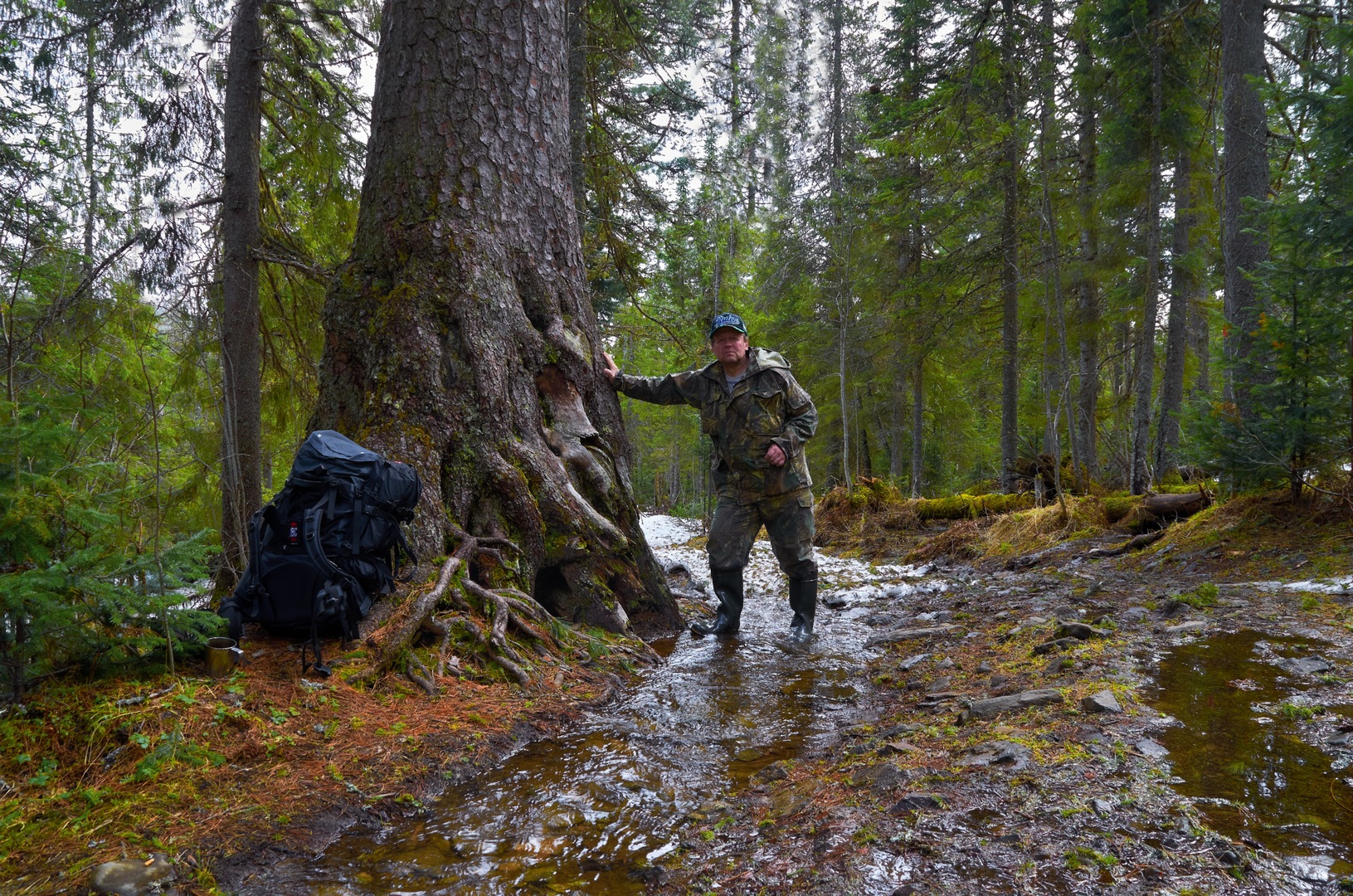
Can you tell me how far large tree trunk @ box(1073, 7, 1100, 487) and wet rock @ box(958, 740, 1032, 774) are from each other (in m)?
10.9

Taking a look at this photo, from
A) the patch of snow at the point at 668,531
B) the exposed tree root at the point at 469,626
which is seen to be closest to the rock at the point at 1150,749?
the exposed tree root at the point at 469,626

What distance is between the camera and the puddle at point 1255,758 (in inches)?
67.3

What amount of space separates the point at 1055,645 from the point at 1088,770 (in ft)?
6.02

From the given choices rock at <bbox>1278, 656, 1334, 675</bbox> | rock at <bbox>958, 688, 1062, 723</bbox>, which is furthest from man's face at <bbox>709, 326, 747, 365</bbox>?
rock at <bbox>1278, 656, 1334, 675</bbox>

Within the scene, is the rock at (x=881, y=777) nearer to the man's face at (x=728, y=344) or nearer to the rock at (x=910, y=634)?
the rock at (x=910, y=634)

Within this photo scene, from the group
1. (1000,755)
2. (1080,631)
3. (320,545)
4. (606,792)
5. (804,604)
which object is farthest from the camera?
(804,604)

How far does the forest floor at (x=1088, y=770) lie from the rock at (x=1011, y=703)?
0.01 meters

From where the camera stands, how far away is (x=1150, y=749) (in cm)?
227

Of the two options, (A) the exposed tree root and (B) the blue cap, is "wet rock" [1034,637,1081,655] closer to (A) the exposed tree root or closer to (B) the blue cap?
(A) the exposed tree root

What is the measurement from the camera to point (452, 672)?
3521mm

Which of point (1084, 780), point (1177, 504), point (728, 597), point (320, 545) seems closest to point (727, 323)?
point (728, 597)

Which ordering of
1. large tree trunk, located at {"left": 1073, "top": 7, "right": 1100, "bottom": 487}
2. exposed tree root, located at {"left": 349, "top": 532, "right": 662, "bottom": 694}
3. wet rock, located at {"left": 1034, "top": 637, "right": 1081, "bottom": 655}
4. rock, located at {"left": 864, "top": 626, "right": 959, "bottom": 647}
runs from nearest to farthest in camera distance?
exposed tree root, located at {"left": 349, "top": 532, "right": 662, "bottom": 694}
wet rock, located at {"left": 1034, "top": 637, "right": 1081, "bottom": 655}
rock, located at {"left": 864, "top": 626, "right": 959, "bottom": 647}
large tree trunk, located at {"left": 1073, "top": 7, "right": 1100, "bottom": 487}

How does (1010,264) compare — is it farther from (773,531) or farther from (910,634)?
(910,634)

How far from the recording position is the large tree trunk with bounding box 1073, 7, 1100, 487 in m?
11.9
